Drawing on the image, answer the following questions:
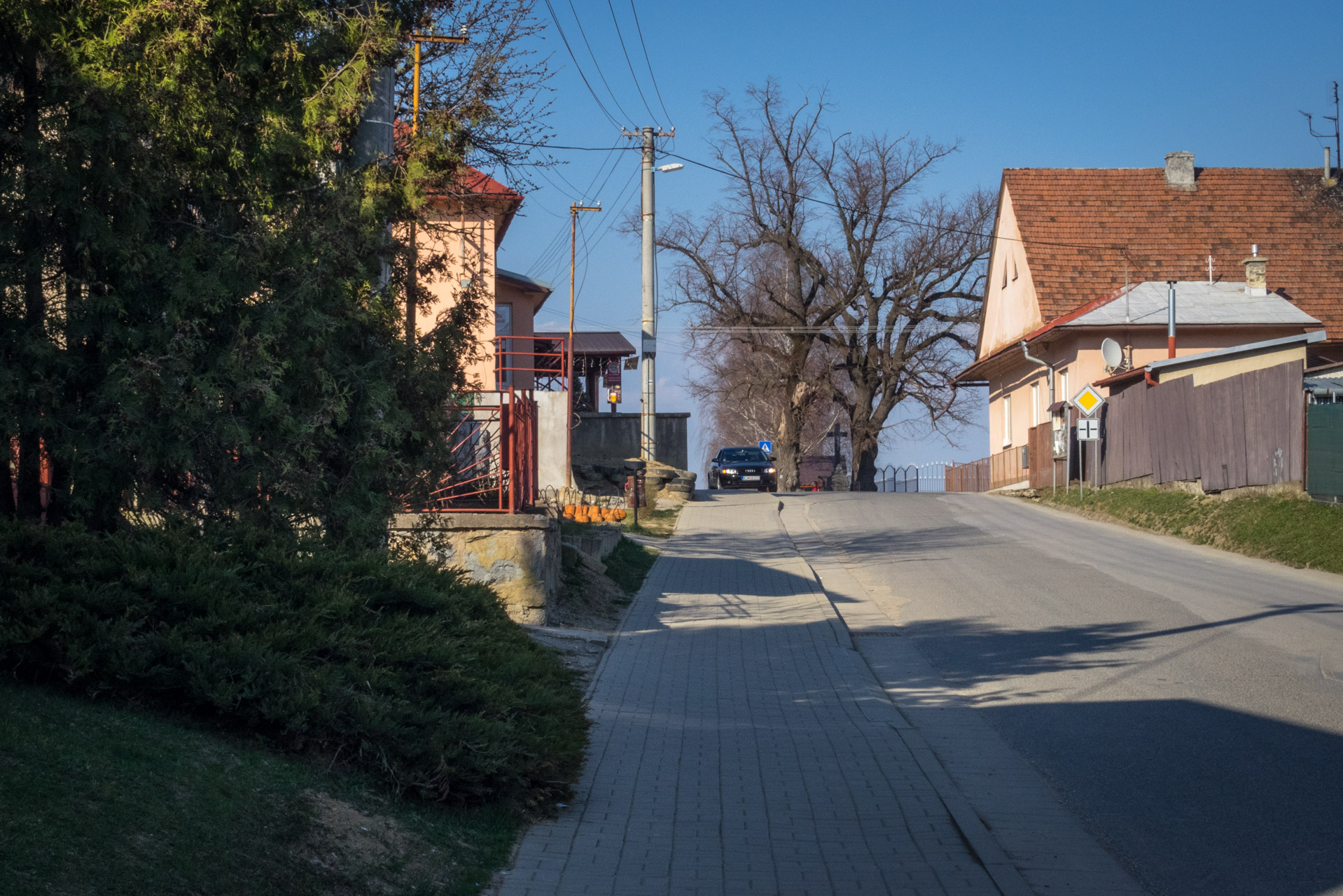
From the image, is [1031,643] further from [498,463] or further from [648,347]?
[648,347]

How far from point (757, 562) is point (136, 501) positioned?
39.4 feet

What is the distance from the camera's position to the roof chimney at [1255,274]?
101ft

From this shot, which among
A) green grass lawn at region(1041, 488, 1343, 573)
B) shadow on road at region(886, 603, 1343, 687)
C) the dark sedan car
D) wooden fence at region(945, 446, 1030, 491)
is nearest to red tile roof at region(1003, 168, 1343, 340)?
wooden fence at region(945, 446, 1030, 491)

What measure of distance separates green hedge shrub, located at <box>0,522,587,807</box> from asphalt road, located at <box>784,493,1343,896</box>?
2.86 metres

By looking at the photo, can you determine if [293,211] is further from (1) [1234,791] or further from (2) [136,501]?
(1) [1234,791]

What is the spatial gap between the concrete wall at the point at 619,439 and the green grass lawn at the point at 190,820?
2688cm

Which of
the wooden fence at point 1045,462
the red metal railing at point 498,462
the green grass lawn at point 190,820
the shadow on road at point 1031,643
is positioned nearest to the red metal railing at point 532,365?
the red metal railing at point 498,462

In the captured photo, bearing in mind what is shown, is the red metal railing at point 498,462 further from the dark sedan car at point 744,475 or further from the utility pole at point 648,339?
the dark sedan car at point 744,475

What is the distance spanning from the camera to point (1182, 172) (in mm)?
35688

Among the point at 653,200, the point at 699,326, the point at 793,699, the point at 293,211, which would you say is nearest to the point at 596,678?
the point at 793,699

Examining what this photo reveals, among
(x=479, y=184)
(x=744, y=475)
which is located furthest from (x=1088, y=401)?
(x=479, y=184)

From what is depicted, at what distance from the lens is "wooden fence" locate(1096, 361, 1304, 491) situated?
18234 mm

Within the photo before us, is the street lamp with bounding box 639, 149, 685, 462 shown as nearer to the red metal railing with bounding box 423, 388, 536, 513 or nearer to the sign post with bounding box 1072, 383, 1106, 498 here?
the sign post with bounding box 1072, 383, 1106, 498

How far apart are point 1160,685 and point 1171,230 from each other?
29.8 meters
